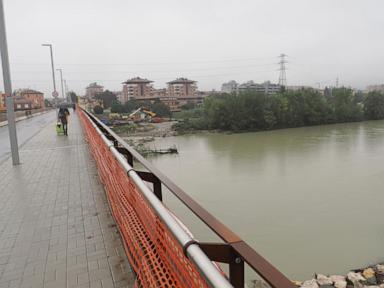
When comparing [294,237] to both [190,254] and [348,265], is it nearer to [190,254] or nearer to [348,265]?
[348,265]

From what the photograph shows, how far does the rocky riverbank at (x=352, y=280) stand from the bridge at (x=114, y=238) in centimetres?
493

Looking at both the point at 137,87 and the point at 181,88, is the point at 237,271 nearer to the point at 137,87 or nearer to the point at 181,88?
the point at 137,87

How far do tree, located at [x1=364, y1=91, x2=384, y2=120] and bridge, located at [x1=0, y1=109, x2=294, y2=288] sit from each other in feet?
184

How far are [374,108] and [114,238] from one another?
5780 cm

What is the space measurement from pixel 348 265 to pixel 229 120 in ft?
124

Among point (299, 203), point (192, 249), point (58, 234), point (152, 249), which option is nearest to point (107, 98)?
point (299, 203)

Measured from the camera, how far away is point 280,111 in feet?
148

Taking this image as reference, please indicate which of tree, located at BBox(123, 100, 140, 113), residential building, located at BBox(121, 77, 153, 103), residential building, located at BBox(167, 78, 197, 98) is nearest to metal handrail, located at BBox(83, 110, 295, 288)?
tree, located at BBox(123, 100, 140, 113)

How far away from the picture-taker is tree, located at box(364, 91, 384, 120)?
51.3m

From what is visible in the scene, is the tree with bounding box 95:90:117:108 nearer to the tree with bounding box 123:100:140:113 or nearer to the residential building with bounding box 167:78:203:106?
the tree with bounding box 123:100:140:113

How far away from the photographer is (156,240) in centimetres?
171

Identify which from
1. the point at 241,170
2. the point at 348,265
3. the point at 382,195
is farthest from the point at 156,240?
the point at 241,170

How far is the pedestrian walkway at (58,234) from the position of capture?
2.38m

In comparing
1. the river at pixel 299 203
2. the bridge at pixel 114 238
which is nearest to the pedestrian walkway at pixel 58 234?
the bridge at pixel 114 238
